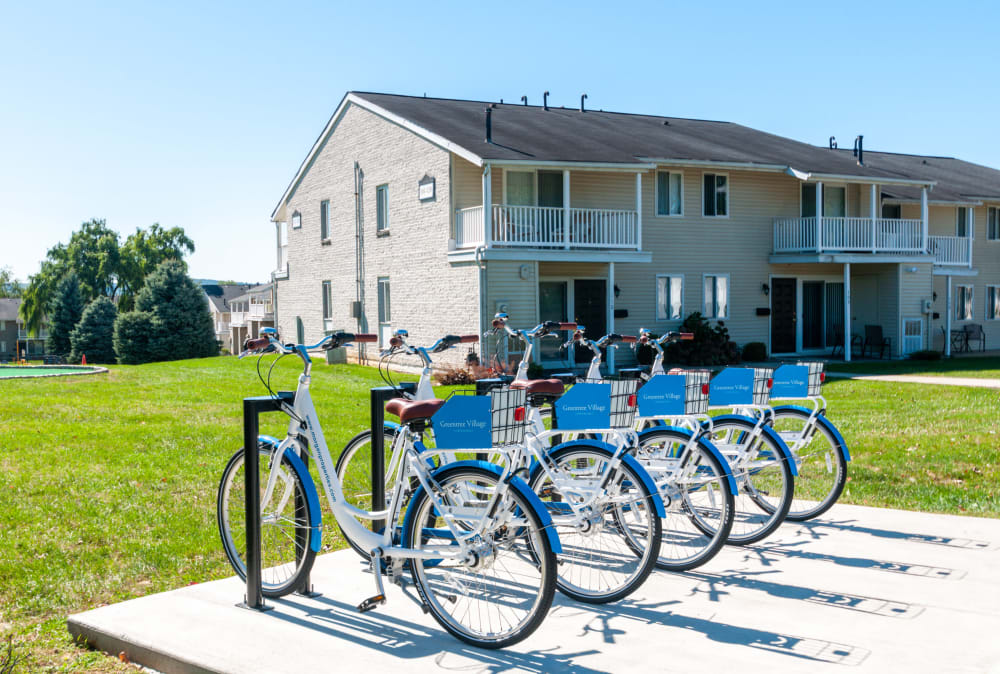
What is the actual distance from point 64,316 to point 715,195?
40835mm

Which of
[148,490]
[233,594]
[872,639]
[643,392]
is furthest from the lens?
[148,490]

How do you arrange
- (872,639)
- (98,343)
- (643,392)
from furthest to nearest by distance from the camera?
(98,343), (643,392), (872,639)

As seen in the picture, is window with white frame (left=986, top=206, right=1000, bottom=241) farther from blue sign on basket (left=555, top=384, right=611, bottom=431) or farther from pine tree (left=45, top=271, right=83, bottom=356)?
pine tree (left=45, top=271, right=83, bottom=356)

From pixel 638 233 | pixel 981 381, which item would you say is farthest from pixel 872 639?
pixel 638 233

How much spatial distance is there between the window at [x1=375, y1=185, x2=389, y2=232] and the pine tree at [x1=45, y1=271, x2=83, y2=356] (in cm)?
3177

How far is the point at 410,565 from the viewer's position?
4266mm

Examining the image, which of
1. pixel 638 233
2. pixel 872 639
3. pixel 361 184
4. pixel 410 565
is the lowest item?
pixel 872 639

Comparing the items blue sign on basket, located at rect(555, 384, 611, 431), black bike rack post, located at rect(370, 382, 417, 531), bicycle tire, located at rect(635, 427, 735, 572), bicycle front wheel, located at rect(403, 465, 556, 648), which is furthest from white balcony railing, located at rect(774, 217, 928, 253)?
bicycle front wheel, located at rect(403, 465, 556, 648)

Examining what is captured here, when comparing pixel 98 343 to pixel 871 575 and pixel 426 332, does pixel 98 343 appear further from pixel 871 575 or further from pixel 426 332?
pixel 871 575

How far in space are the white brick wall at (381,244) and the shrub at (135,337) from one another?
8123mm

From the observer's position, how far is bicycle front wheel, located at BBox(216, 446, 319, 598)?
15.2ft

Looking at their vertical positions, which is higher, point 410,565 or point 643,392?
point 643,392

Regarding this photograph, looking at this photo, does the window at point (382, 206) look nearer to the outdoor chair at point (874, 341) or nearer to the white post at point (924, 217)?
the outdoor chair at point (874, 341)

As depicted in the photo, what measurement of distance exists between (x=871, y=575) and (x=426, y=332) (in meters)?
19.8
